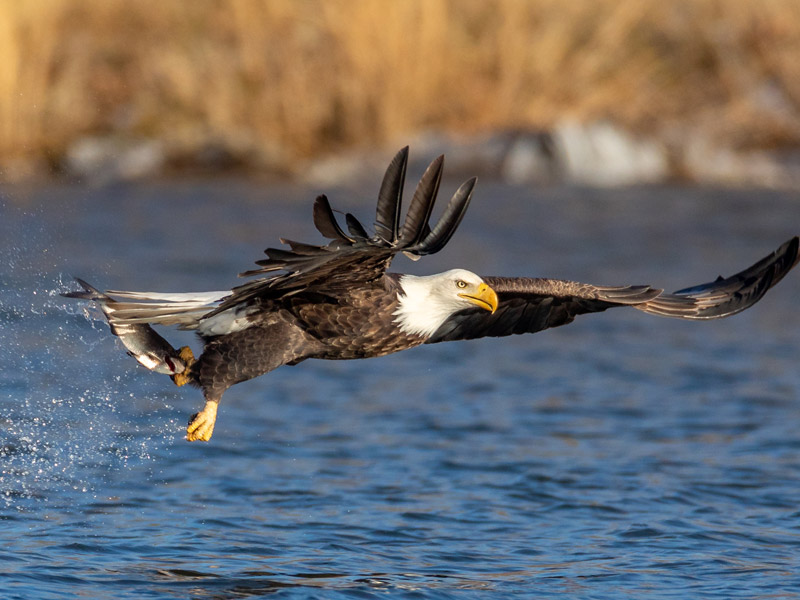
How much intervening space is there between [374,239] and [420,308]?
95cm

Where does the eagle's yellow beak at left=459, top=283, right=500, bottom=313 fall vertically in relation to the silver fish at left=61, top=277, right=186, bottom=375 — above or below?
above

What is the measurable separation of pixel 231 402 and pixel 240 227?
4.44m

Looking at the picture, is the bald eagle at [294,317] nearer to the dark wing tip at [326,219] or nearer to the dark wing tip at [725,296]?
the dark wing tip at [725,296]

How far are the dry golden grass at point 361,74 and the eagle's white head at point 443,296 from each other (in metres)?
9.03

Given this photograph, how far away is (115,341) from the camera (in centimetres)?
930

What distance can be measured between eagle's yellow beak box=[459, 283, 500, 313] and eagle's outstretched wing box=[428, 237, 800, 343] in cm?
26

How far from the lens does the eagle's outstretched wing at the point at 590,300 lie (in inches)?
229

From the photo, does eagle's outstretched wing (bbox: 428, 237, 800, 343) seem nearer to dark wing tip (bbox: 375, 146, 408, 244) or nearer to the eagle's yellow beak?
the eagle's yellow beak

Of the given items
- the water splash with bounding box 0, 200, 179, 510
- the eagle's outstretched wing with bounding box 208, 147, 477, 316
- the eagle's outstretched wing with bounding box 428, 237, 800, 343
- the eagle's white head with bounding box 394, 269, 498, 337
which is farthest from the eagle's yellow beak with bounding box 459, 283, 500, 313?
the water splash with bounding box 0, 200, 179, 510

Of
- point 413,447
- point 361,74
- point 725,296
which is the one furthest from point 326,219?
point 361,74

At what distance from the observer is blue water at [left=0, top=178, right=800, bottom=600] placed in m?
5.54

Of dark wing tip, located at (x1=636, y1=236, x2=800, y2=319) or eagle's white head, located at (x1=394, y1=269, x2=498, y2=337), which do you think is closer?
eagle's white head, located at (x1=394, y1=269, x2=498, y2=337)

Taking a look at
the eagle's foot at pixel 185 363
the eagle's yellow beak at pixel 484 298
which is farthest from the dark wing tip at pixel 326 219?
the eagle's foot at pixel 185 363

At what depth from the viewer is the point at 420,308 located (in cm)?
546
